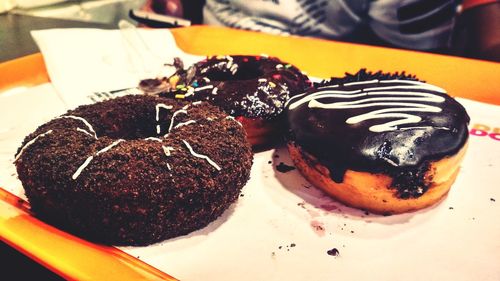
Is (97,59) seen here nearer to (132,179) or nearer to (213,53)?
(213,53)

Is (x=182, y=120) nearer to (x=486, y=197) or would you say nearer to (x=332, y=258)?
(x=332, y=258)

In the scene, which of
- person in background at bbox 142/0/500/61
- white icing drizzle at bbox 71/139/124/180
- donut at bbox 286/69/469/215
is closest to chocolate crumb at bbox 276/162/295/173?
donut at bbox 286/69/469/215

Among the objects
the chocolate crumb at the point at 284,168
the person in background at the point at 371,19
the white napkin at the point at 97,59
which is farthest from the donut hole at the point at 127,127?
the person in background at the point at 371,19

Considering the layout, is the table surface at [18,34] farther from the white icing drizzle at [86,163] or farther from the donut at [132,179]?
the white icing drizzle at [86,163]

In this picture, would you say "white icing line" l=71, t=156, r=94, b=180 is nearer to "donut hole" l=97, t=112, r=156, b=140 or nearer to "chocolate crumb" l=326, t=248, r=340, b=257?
"donut hole" l=97, t=112, r=156, b=140

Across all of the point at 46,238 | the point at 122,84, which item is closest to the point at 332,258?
the point at 46,238

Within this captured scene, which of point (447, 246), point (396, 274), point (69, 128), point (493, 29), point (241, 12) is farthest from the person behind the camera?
point (241, 12)

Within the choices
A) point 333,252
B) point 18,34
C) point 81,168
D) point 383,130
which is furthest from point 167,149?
point 18,34
